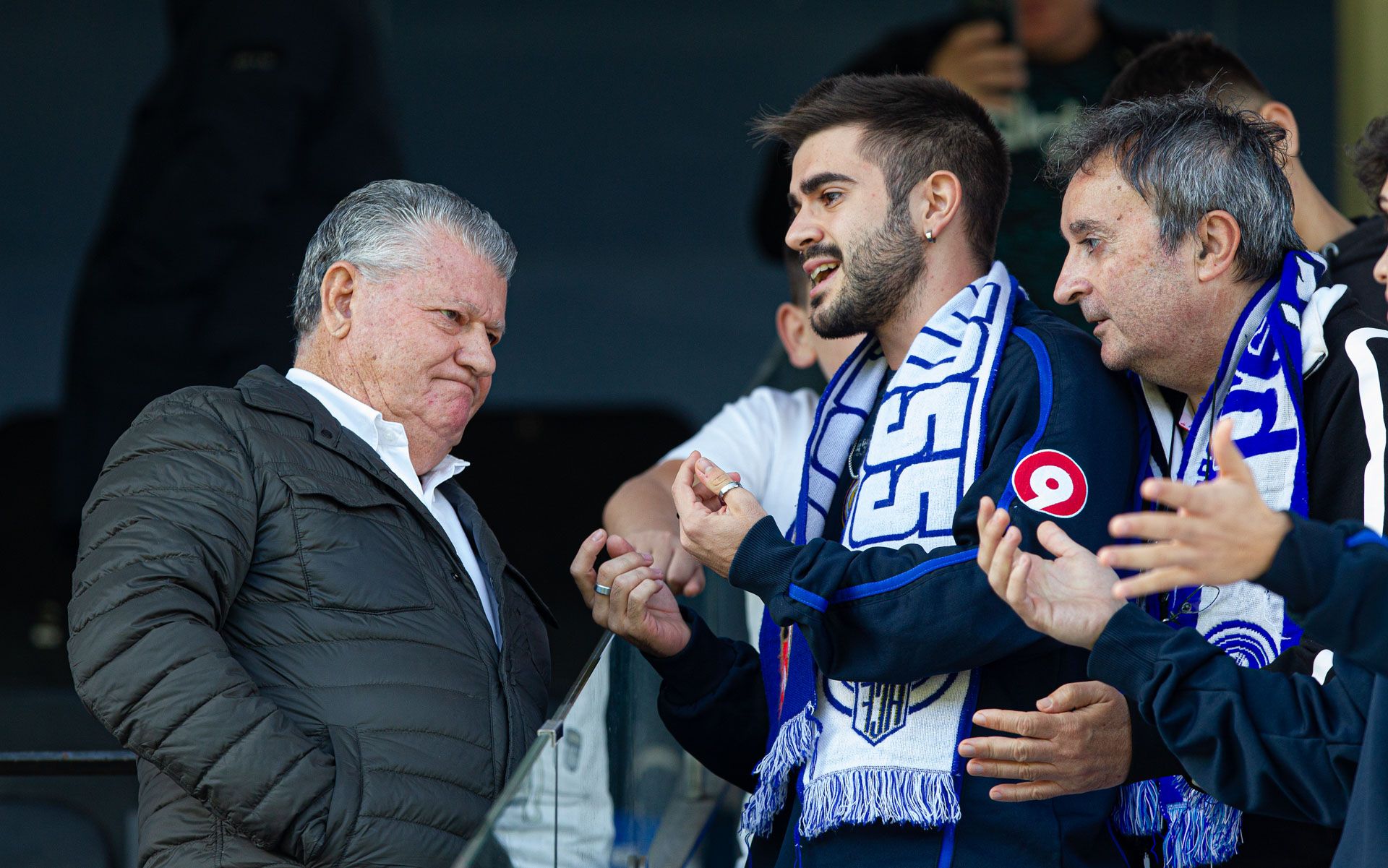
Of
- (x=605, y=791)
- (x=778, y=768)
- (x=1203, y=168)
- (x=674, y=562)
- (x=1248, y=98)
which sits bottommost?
(x=605, y=791)

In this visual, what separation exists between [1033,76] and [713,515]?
2658 millimetres

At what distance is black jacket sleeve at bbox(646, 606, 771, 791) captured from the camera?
8.78 ft

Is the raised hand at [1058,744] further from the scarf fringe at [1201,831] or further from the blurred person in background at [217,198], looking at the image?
the blurred person in background at [217,198]

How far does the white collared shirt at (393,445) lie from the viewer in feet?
8.42

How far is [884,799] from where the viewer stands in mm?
2176

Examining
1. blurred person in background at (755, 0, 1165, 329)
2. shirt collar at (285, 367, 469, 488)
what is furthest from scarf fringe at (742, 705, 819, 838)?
blurred person in background at (755, 0, 1165, 329)

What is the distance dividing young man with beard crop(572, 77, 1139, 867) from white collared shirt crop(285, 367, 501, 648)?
0.17 meters

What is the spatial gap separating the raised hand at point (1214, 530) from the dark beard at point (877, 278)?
3.22ft

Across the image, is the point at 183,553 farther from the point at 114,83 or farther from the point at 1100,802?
the point at 114,83

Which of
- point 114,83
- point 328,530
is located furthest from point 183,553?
point 114,83

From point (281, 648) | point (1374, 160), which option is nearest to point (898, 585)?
point (281, 648)

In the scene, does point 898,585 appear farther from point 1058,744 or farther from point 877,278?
point 877,278

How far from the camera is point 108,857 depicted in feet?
14.4

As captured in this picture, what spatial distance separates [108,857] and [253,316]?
2265 millimetres
